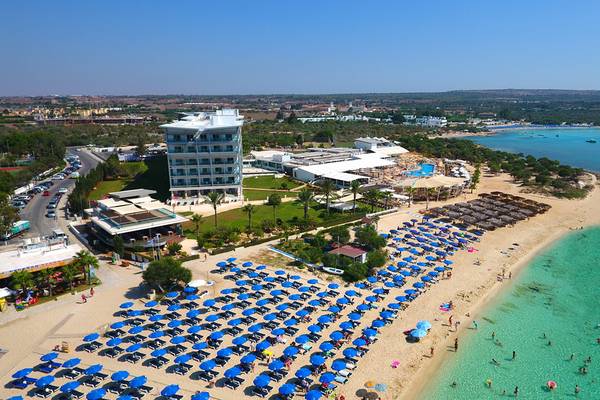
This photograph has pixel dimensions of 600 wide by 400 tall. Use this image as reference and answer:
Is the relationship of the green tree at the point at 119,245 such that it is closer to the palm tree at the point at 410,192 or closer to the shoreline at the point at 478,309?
the shoreline at the point at 478,309

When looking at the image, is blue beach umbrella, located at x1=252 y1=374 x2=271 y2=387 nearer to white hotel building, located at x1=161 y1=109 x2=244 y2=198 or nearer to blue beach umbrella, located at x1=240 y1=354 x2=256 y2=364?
blue beach umbrella, located at x1=240 y1=354 x2=256 y2=364

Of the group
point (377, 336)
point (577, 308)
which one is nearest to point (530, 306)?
point (577, 308)

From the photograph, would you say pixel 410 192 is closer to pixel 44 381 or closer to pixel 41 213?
pixel 41 213

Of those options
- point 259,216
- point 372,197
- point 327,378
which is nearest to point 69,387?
point 327,378

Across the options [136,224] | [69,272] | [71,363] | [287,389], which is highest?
[136,224]

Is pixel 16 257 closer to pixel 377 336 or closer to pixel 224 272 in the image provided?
pixel 224 272

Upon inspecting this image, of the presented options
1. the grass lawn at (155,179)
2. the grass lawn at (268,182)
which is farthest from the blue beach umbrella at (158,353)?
the grass lawn at (268,182)
